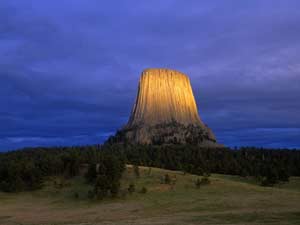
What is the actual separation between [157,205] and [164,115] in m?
34.6

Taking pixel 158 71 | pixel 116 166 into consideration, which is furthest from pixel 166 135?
pixel 116 166

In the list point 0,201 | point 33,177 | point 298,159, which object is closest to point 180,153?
point 298,159

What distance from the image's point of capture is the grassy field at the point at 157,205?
1434cm

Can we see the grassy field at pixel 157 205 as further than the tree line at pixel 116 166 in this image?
No

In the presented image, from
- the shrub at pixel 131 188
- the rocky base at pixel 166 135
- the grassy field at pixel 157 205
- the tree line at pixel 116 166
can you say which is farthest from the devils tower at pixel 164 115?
the shrub at pixel 131 188

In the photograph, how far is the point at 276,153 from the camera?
43.0m

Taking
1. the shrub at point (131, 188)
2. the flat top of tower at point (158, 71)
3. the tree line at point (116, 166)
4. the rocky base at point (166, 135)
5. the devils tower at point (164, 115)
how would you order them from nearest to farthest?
the shrub at point (131, 188) < the tree line at point (116, 166) < the rocky base at point (166, 135) < the devils tower at point (164, 115) < the flat top of tower at point (158, 71)

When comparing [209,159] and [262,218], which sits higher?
[209,159]

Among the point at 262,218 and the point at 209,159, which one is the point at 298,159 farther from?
the point at 262,218

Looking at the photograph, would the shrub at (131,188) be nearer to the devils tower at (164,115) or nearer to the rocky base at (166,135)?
the rocky base at (166,135)

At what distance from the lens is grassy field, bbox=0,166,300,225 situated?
47.0ft

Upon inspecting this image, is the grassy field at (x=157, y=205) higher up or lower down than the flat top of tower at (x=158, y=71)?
lower down

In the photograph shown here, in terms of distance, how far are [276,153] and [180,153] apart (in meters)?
12.2

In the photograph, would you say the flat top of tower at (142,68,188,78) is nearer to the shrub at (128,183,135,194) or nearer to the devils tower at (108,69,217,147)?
the devils tower at (108,69,217,147)
